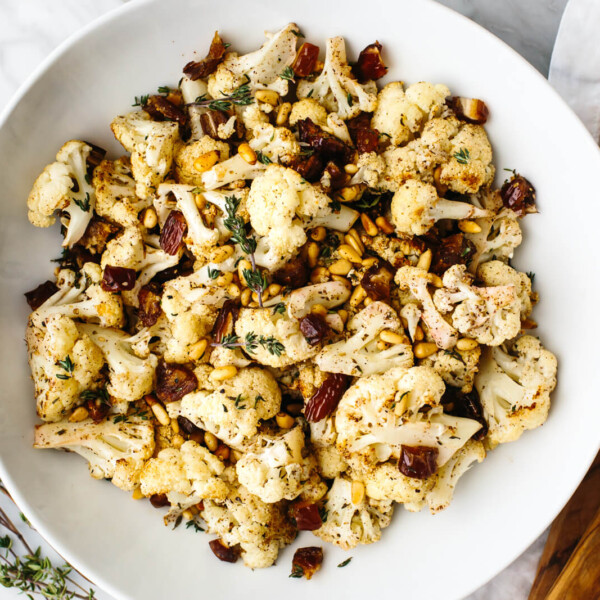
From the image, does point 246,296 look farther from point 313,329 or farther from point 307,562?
point 307,562

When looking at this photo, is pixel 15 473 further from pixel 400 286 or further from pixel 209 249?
pixel 400 286

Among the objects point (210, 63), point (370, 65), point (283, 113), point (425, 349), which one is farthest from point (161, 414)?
point (370, 65)

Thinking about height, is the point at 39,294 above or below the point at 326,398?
above

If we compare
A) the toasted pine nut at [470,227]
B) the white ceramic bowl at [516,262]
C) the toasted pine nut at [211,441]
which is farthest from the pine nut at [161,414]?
the toasted pine nut at [470,227]

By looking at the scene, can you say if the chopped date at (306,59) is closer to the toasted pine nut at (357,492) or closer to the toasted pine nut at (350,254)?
the toasted pine nut at (350,254)

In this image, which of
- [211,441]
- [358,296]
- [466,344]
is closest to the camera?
[466,344]

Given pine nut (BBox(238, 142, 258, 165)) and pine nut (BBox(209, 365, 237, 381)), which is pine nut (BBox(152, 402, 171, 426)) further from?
pine nut (BBox(238, 142, 258, 165))
